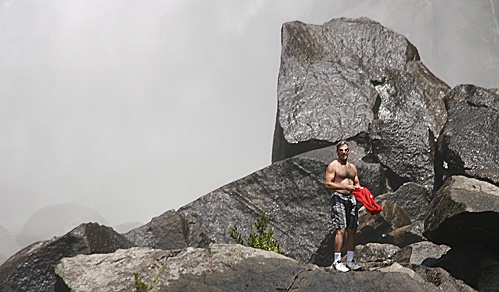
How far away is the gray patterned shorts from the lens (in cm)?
1014

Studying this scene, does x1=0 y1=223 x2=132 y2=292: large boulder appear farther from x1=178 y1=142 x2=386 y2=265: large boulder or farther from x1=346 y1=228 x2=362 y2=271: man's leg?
x1=346 y1=228 x2=362 y2=271: man's leg

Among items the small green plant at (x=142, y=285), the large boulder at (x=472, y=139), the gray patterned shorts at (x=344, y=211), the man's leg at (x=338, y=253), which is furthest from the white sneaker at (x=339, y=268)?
the large boulder at (x=472, y=139)

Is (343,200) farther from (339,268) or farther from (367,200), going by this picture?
(339,268)

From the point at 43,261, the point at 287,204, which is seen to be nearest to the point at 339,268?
the point at 43,261

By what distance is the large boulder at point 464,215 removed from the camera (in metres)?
10.5

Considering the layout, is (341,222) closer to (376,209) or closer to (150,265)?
(376,209)

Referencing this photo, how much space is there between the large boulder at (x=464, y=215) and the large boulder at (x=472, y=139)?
3536 millimetres

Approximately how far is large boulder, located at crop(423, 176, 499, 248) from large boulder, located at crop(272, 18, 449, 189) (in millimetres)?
6622

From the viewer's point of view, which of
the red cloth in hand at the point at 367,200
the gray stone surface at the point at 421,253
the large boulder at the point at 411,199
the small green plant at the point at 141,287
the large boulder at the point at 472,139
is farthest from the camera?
the large boulder at the point at 411,199

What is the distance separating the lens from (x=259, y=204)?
58.0 feet

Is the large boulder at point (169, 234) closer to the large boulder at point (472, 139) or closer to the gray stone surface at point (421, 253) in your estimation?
the gray stone surface at point (421, 253)

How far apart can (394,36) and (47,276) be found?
54.6ft

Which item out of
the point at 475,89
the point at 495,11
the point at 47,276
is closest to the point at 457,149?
the point at 475,89

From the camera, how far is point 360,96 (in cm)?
2100
